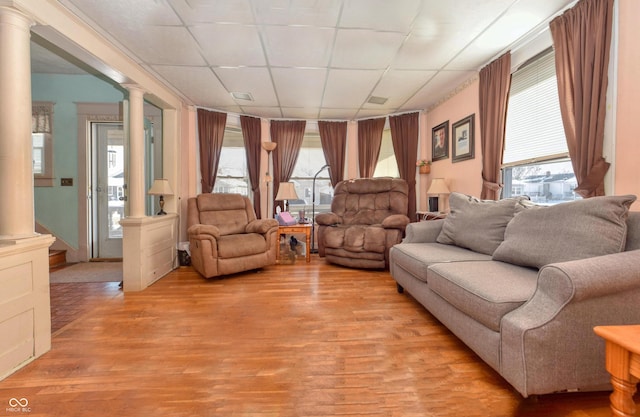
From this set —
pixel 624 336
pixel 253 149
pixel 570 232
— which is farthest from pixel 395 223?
pixel 253 149

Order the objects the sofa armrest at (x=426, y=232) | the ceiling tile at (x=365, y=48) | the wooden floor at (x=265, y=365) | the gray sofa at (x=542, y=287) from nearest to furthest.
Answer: the gray sofa at (x=542, y=287)
the wooden floor at (x=265, y=365)
the ceiling tile at (x=365, y=48)
the sofa armrest at (x=426, y=232)

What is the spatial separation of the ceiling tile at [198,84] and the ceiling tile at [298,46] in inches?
34.9

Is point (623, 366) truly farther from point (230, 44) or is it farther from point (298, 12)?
point (230, 44)

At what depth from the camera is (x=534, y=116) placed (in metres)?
2.57

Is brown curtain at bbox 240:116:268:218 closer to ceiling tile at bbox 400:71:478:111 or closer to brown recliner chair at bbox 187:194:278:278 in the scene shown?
brown recliner chair at bbox 187:194:278:278

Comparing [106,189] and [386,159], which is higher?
[386,159]

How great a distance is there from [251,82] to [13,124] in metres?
2.31

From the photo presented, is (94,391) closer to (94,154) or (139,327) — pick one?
(139,327)

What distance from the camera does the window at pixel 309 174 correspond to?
5.12 meters

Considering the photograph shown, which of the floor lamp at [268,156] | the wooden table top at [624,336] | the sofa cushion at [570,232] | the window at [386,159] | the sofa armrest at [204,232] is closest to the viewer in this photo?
the wooden table top at [624,336]

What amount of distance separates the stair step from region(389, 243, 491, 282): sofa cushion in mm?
4404

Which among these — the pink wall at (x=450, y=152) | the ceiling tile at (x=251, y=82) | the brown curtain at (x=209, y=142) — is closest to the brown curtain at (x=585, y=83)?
the pink wall at (x=450, y=152)

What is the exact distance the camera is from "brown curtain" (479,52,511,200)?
2.81m

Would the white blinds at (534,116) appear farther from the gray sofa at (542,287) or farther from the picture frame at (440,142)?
the picture frame at (440,142)
